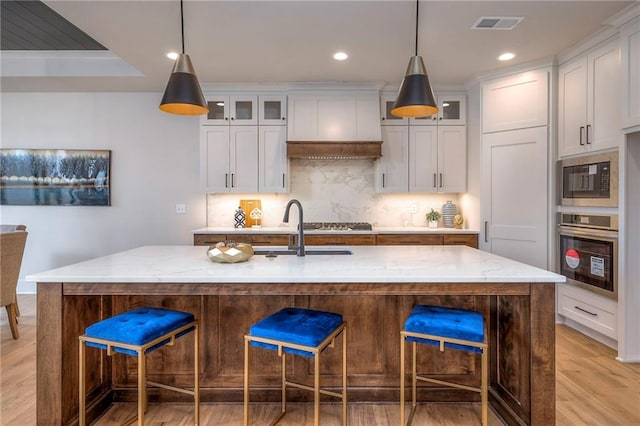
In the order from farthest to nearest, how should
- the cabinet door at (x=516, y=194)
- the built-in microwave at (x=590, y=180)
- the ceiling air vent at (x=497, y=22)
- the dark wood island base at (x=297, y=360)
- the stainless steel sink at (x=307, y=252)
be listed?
1. the cabinet door at (x=516, y=194)
2. the built-in microwave at (x=590, y=180)
3. the ceiling air vent at (x=497, y=22)
4. the stainless steel sink at (x=307, y=252)
5. the dark wood island base at (x=297, y=360)

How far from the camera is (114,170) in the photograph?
4.80 metres

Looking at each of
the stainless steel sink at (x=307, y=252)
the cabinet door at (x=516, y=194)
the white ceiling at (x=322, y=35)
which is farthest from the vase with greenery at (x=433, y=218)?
the stainless steel sink at (x=307, y=252)

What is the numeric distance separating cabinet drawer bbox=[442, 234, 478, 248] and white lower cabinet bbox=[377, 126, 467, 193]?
2.02 feet

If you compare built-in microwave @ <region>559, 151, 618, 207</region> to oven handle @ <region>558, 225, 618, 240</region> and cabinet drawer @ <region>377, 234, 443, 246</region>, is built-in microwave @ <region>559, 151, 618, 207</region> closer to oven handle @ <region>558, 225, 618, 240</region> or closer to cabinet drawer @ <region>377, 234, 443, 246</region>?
oven handle @ <region>558, 225, 618, 240</region>

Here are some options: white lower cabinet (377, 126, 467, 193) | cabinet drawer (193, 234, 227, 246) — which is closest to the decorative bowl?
cabinet drawer (193, 234, 227, 246)

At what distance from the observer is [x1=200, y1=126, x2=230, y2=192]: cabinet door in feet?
14.8

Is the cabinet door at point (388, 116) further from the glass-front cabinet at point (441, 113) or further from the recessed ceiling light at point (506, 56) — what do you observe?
the recessed ceiling light at point (506, 56)

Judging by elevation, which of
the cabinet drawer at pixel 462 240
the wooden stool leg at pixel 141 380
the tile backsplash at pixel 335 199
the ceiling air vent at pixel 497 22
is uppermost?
the ceiling air vent at pixel 497 22

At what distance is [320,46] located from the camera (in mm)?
3383

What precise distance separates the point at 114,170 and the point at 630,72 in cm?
535

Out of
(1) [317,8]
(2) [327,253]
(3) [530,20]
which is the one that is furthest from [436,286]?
(3) [530,20]

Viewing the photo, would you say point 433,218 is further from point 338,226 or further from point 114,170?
point 114,170

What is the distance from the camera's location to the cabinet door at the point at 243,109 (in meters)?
4.50

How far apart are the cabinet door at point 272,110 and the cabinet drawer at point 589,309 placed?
3439 millimetres
